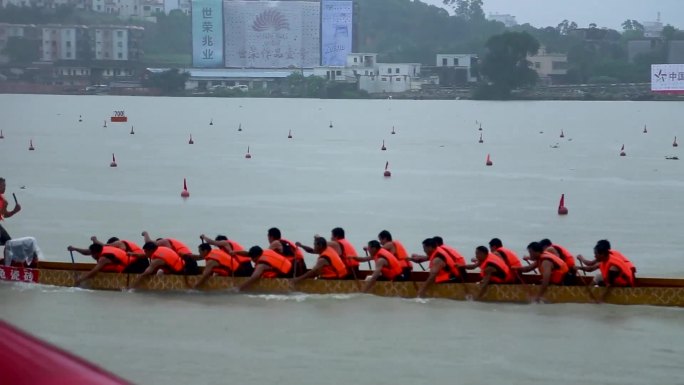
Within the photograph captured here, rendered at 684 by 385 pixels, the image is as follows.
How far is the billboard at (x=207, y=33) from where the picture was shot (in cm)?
11125

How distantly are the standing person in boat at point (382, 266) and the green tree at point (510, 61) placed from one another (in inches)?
3255

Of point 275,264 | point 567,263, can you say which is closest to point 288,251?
point 275,264

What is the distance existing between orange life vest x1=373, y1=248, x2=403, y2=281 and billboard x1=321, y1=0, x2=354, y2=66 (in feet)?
348

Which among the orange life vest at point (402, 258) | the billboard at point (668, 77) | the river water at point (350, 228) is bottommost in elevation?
the river water at point (350, 228)

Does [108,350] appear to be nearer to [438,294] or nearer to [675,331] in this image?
[438,294]

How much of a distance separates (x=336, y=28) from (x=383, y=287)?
362 ft

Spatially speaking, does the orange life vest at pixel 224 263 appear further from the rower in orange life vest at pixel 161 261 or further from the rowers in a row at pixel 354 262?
the rower in orange life vest at pixel 161 261

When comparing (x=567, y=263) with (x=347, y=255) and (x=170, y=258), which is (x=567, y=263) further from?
(x=170, y=258)

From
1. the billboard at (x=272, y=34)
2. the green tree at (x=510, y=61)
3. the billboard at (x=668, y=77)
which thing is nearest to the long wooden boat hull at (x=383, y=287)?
the billboard at (x=668, y=77)

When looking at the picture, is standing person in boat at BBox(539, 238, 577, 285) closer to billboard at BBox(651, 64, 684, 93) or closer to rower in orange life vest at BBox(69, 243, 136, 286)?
→ rower in orange life vest at BBox(69, 243, 136, 286)

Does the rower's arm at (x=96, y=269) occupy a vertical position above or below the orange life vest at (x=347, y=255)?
below

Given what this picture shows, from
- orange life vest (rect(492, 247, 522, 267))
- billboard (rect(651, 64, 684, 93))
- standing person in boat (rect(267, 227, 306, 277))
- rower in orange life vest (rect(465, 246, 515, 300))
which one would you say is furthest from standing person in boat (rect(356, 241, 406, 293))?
billboard (rect(651, 64, 684, 93))

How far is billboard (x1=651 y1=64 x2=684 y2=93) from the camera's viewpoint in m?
89.2

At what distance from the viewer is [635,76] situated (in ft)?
340
